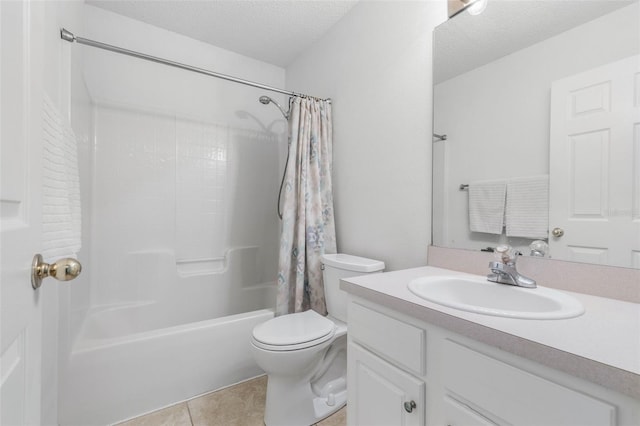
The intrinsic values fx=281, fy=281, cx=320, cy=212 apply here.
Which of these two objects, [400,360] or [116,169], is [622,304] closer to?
[400,360]

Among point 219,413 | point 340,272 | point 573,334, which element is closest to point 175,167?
point 340,272

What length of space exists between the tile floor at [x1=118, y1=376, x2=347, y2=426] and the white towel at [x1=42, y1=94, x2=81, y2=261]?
1.02 meters

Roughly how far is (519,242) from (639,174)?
0.38 metres

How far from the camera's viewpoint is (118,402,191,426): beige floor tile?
1402 millimetres

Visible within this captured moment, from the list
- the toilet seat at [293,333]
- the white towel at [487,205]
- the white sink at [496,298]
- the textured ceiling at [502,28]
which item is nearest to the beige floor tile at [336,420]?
the toilet seat at [293,333]

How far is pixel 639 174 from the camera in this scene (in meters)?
0.81

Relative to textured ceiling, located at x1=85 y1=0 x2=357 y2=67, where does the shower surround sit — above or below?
below

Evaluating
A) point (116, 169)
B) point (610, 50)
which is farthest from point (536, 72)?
point (116, 169)

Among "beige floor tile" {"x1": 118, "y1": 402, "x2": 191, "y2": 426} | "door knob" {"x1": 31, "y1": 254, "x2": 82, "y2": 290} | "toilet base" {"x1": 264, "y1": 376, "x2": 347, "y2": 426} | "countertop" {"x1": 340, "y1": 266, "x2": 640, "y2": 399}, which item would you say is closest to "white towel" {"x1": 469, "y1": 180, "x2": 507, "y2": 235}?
Answer: "countertop" {"x1": 340, "y1": 266, "x2": 640, "y2": 399}

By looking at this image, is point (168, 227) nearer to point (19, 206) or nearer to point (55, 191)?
point (55, 191)

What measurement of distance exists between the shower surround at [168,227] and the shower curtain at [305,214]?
0.87 feet

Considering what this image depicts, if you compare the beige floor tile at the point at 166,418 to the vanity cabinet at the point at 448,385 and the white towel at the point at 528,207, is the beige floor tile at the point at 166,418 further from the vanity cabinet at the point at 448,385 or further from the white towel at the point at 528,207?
the white towel at the point at 528,207

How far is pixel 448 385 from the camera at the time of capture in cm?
72

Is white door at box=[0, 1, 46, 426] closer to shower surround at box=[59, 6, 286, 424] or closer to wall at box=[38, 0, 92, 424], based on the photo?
wall at box=[38, 0, 92, 424]
